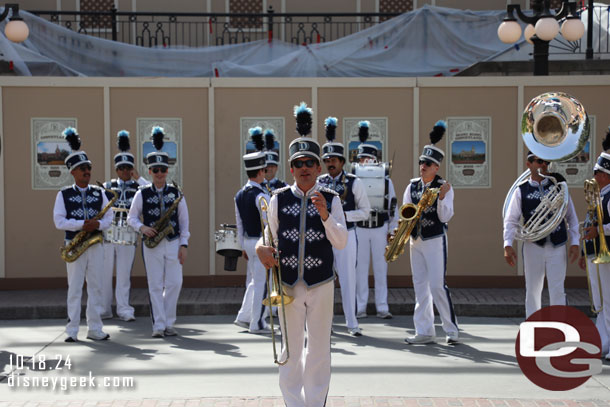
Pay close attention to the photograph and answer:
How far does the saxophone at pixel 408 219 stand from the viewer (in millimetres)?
9641

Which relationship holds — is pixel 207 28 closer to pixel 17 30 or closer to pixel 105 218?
pixel 17 30

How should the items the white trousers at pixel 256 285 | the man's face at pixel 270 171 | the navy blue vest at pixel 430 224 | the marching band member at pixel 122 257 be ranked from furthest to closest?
the marching band member at pixel 122 257 < the man's face at pixel 270 171 < the white trousers at pixel 256 285 < the navy blue vest at pixel 430 224

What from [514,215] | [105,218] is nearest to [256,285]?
[105,218]

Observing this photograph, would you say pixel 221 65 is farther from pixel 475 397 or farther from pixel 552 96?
pixel 475 397

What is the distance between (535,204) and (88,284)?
528 centimetres

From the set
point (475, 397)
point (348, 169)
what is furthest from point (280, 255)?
point (348, 169)

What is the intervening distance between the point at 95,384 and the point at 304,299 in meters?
2.41

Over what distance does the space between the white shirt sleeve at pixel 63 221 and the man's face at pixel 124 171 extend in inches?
73.7

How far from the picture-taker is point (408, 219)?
9.74m

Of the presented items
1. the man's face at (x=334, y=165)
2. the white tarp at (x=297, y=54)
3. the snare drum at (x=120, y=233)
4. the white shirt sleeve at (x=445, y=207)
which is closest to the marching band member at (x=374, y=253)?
the man's face at (x=334, y=165)

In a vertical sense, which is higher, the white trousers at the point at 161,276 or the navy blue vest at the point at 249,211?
the navy blue vest at the point at 249,211

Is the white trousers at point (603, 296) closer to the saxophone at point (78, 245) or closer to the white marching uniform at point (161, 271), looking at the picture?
the white marching uniform at point (161, 271)

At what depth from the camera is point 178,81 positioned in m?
14.0

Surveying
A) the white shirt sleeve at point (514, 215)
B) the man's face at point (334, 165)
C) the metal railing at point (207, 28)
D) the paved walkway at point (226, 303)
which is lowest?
the paved walkway at point (226, 303)
